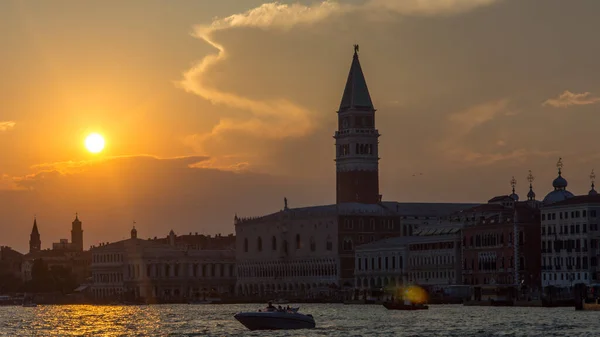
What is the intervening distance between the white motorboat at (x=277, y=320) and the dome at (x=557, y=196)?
7989 cm

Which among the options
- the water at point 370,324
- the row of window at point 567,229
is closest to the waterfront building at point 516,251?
the row of window at point 567,229

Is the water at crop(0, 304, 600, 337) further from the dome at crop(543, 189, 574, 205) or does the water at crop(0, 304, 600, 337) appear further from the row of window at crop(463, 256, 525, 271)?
the dome at crop(543, 189, 574, 205)

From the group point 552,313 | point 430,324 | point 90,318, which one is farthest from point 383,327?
point 90,318

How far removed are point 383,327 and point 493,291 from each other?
211ft

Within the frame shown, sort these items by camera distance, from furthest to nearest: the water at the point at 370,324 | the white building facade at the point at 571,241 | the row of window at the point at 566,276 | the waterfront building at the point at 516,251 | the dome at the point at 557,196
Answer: the dome at the point at 557,196 → the waterfront building at the point at 516,251 → the row of window at the point at 566,276 → the white building facade at the point at 571,241 → the water at the point at 370,324

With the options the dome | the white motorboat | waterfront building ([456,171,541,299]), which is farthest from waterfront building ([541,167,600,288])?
the white motorboat

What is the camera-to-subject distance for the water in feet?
388

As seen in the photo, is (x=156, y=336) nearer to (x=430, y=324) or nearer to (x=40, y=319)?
(x=430, y=324)

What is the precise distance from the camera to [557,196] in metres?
198

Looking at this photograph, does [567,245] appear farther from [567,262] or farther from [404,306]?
[404,306]

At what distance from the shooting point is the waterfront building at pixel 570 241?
177875mm

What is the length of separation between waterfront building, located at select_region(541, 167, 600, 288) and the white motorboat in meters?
63.4

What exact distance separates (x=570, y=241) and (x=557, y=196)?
17391mm

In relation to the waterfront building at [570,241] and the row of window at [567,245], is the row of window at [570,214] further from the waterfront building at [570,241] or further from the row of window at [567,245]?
the row of window at [567,245]
